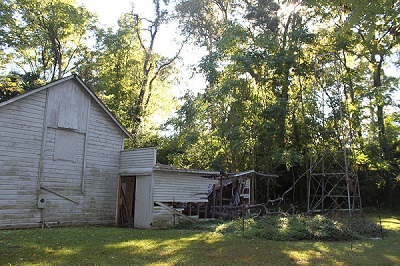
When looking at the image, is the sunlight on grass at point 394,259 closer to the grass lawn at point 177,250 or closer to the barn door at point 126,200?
the grass lawn at point 177,250

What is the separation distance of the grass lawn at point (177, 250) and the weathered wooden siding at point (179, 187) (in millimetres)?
3730

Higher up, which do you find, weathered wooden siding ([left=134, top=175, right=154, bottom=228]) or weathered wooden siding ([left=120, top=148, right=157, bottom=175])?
weathered wooden siding ([left=120, top=148, right=157, bottom=175])

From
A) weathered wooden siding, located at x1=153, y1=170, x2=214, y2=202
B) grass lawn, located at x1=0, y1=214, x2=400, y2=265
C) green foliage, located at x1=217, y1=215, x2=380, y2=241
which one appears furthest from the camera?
weathered wooden siding, located at x1=153, y1=170, x2=214, y2=202

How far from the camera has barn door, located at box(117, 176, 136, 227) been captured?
17109 mm

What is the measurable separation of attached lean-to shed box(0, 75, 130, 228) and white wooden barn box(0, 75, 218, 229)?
3 cm

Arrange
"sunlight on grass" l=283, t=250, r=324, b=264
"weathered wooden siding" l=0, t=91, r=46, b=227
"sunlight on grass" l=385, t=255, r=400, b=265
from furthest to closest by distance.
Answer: "weathered wooden siding" l=0, t=91, r=46, b=227
"sunlight on grass" l=283, t=250, r=324, b=264
"sunlight on grass" l=385, t=255, r=400, b=265

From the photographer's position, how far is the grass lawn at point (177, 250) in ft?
26.1

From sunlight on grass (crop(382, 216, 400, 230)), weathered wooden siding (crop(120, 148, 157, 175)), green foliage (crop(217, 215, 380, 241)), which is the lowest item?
sunlight on grass (crop(382, 216, 400, 230))

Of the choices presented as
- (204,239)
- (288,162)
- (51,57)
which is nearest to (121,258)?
(204,239)

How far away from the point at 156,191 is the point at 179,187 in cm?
146

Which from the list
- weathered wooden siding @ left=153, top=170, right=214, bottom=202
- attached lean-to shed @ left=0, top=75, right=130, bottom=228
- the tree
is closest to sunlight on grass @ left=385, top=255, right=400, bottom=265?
weathered wooden siding @ left=153, top=170, right=214, bottom=202

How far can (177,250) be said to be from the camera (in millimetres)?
9312

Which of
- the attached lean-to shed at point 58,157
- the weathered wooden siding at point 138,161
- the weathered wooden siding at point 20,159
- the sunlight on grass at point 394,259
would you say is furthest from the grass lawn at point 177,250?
the weathered wooden siding at point 138,161

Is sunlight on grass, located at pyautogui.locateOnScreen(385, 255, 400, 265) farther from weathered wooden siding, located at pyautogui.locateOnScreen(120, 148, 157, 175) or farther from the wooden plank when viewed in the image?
weathered wooden siding, located at pyautogui.locateOnScreen(120, 148, 157, 175)
